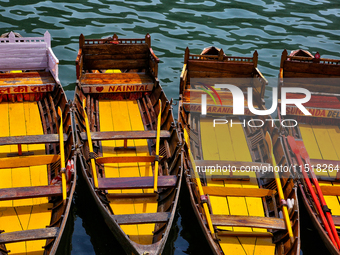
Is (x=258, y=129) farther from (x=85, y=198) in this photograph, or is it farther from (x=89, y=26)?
(x=89, y=26)

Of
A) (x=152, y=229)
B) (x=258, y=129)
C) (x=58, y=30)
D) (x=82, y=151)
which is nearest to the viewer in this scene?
(x=152, y=229)

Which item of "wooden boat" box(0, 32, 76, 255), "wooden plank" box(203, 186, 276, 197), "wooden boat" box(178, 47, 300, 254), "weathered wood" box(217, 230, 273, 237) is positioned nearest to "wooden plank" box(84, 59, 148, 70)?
"wooden boat" box(0, 32, 76, 255)

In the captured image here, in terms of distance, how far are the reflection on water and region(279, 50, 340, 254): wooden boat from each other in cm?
459

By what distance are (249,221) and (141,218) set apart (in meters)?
2.43

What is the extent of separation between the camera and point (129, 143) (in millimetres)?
12000

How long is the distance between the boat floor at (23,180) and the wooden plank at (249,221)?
3.87m

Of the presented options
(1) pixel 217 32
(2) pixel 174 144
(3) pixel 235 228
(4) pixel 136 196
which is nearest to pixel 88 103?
(2) pixel 174 144

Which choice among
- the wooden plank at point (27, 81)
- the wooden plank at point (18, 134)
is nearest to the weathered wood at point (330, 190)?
the wooden plank at point (18, 134)

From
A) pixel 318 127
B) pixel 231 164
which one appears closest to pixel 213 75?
pixel 318 127

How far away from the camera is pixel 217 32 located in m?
22.6

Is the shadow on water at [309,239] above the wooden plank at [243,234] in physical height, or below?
below

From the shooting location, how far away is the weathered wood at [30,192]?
8.88m

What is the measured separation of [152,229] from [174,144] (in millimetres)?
2890

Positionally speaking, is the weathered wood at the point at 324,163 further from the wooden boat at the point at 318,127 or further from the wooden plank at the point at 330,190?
the wooden plank at the point at 330,190
